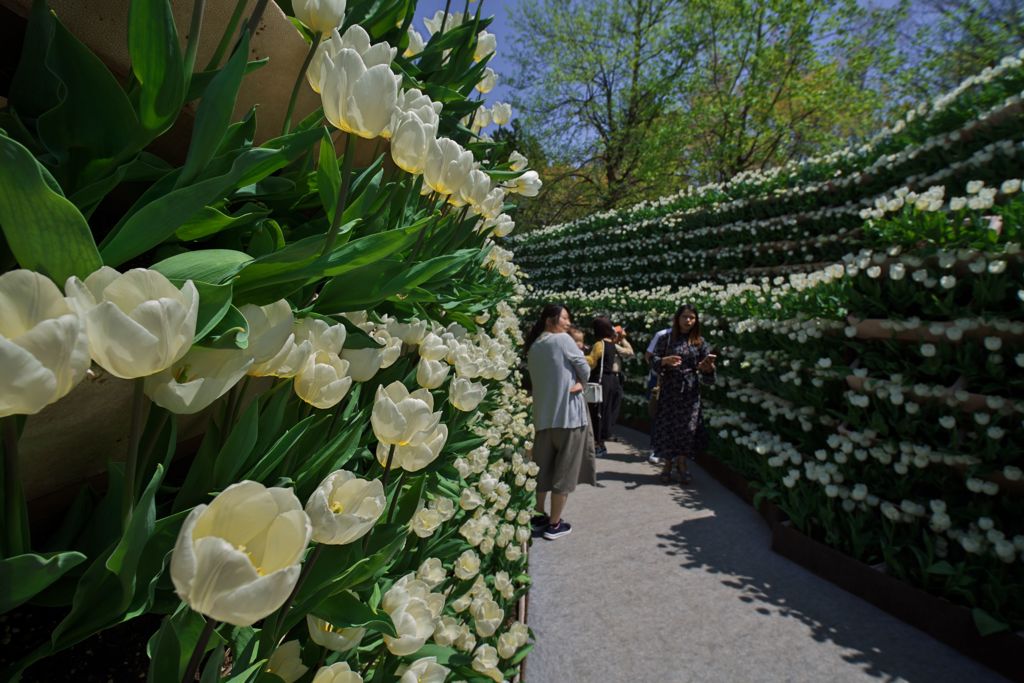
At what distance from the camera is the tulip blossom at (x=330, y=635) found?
0.67 metres

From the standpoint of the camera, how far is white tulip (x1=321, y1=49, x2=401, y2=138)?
0.65 metres

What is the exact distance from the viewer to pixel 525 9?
2345 cm

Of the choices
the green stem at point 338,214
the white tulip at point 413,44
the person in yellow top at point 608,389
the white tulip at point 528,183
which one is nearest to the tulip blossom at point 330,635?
the green stem at point 338,214

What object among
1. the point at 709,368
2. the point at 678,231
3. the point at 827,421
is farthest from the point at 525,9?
the point at 827,421

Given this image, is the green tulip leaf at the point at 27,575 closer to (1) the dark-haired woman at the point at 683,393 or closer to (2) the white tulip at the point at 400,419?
(2) the white tulip at the point at 400,419

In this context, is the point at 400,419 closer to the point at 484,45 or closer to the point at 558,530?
the point at 484,45

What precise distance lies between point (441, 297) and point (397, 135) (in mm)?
640

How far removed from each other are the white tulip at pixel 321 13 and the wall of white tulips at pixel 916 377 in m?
4.01

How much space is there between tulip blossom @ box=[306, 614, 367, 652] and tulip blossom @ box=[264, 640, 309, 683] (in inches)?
1.0

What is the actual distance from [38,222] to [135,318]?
108 millimetres

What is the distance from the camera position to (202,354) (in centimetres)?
48

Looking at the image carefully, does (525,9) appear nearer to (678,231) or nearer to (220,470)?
(678,231)

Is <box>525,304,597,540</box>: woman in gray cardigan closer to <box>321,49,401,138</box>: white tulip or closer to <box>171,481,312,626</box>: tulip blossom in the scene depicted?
<box>321,49,401,138</box>: white tulip

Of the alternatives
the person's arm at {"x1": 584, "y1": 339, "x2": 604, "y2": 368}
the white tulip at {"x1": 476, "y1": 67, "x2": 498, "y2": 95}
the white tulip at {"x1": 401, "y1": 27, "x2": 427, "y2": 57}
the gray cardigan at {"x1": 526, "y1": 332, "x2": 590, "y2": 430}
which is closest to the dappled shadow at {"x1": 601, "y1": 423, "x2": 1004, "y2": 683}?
the gray cardigan at {"x1": 526, "y1": 332, "x2": 590, "y2": 430}
